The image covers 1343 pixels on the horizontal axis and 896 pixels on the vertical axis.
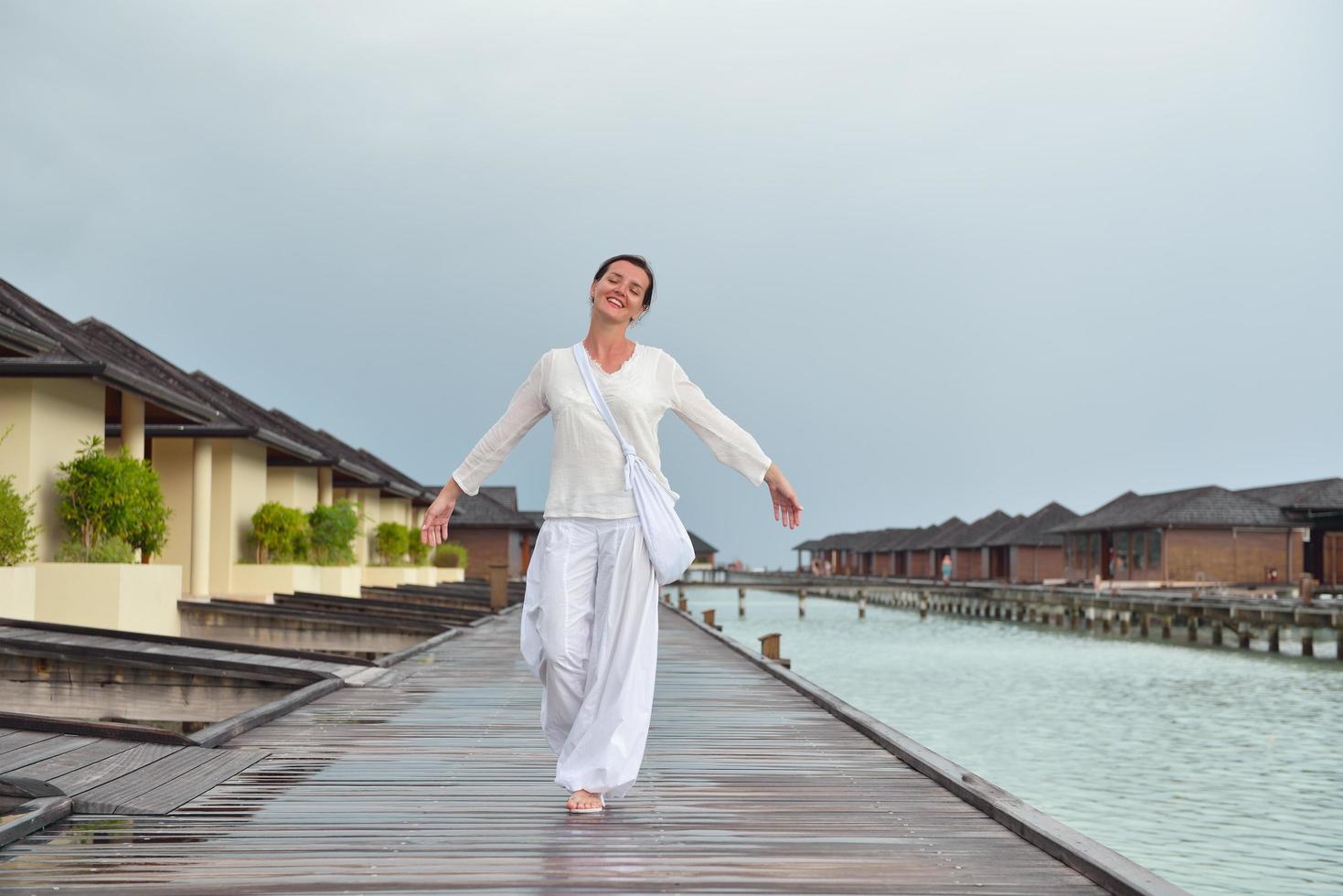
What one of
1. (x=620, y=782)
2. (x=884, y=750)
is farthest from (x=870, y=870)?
(x=884, y=750)

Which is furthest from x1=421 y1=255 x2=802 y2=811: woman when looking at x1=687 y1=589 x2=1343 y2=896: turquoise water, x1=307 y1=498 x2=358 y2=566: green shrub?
x1=307 y1=498 x2=358 y2=566: green shrub

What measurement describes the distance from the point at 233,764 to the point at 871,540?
99.1 metres

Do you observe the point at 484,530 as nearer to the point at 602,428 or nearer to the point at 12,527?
the point at 12,527

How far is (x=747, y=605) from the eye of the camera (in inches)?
2968

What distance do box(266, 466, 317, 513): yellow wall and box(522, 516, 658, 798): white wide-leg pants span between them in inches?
757

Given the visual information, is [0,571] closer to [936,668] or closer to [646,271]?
[646,271]

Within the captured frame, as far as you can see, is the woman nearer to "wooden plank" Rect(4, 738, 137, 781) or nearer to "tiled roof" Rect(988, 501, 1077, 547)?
"wooden plank" Rect(4, 738, 137, 781)

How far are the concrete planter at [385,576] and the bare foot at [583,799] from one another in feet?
79.3

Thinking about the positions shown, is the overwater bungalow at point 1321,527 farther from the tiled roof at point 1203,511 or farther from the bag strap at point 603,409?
the bag strap at point 603,409

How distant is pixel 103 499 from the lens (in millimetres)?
12789

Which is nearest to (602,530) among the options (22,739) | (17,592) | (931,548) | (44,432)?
(22,739)

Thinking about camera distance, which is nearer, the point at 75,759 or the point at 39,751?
the point at 75,759

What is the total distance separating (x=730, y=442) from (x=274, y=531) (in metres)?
16.9

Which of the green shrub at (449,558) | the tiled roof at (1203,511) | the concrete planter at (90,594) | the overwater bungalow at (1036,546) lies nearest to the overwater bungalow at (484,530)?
the green shrub at (449,558)
